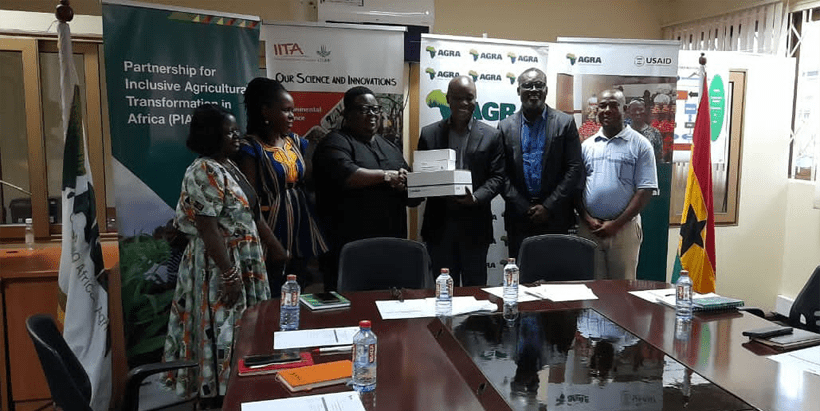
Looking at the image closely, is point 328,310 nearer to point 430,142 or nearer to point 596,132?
point 430,142

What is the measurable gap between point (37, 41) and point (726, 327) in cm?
415

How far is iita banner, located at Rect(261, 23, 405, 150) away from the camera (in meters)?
3.90

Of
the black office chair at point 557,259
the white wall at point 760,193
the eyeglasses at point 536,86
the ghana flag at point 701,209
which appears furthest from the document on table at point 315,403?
the white wall at point 760,193

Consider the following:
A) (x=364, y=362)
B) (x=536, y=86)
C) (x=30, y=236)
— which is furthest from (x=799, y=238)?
(x=30, y=236)

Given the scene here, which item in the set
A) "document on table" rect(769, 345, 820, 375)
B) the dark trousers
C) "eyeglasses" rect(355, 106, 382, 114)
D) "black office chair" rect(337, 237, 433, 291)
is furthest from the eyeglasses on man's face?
"document on table" rect(769, 345, 820, 375)

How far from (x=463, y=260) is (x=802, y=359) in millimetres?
2177

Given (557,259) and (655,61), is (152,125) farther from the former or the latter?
(655,61)

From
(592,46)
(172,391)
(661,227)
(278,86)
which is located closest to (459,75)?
(592,46)

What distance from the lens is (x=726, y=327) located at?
2271mm

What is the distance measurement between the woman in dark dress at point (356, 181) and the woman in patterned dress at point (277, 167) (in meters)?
0.15

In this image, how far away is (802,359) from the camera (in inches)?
75.8

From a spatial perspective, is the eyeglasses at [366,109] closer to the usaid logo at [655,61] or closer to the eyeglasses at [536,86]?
the eyeglasses at [536,86]

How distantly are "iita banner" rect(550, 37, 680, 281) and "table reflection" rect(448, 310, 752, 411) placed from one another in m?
2.48

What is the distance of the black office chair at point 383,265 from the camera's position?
9.77 feet
